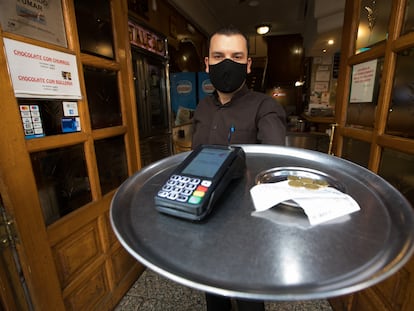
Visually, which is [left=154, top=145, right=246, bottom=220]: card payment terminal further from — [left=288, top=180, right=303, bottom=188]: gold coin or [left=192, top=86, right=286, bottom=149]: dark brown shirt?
[left=192, top=86, right=286, bottom=149]: dark brown shirt

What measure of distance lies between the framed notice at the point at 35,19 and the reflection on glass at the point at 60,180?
0.47 metres

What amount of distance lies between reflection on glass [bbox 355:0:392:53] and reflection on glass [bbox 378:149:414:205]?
1.94 feet

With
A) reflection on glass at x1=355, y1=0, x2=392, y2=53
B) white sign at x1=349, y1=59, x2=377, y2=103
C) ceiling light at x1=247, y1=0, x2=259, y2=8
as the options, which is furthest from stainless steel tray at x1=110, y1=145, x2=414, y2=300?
ceiling light at x1=247, y1=0, x2=259, y2=8

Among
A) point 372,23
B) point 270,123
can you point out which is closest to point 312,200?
point 270,123

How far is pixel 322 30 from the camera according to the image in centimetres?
287

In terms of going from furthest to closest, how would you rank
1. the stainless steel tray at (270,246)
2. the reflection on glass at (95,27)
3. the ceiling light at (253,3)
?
the ceiling light at (253,3) → the reflection on glass at (95,27) → the stainless steel tray at (270,246)

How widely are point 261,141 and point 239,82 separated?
259 millimetres

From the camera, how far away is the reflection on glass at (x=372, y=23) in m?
1.08

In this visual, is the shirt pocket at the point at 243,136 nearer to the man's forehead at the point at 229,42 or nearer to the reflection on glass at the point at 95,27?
the man's forehead at the point at 229,42

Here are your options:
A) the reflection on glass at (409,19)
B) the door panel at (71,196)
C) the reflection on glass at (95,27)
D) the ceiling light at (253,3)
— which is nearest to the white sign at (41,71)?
the door panel at (71,196)

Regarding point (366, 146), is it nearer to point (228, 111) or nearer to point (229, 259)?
point (228, 111)

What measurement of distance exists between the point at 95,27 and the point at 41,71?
475mm

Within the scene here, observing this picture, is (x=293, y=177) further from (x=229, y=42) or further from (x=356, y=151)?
(x=356, y=151)

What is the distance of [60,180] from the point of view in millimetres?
1045
